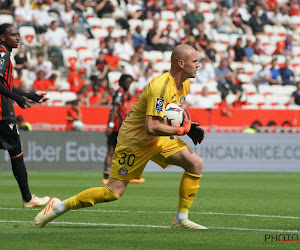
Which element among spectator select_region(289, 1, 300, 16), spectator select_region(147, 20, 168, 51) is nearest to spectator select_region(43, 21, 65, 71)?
spectator select_region(147, 20, 168, 51)

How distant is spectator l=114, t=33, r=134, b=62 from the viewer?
2650 cm

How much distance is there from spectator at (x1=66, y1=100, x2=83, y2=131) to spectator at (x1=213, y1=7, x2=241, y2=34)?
35.6ft

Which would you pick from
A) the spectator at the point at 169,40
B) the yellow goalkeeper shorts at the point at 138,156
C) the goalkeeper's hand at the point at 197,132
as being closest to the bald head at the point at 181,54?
the goalkeeper's hand at the point at 197,132

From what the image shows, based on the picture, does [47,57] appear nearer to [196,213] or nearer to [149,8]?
[149,8]

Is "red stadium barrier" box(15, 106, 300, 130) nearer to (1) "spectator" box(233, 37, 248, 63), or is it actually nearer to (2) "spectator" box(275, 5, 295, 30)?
(1) "spectator" box(233, 37, 248, 63)

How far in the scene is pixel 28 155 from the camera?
21.3 metres

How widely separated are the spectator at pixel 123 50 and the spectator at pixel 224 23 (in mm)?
5660

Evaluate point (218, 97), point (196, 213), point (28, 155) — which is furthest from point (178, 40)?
point (196, 213)

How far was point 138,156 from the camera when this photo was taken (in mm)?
8758

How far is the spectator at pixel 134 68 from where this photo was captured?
25.7 m

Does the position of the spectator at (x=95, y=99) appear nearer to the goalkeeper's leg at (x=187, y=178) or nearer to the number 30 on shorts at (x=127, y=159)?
the goalkeeper's leg at (x=187, y=178)

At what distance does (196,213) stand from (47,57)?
49.8 ft

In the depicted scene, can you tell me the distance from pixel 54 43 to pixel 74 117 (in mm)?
4149

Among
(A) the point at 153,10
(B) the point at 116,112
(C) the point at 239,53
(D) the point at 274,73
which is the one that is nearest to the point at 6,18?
(A) the point at 153,10
